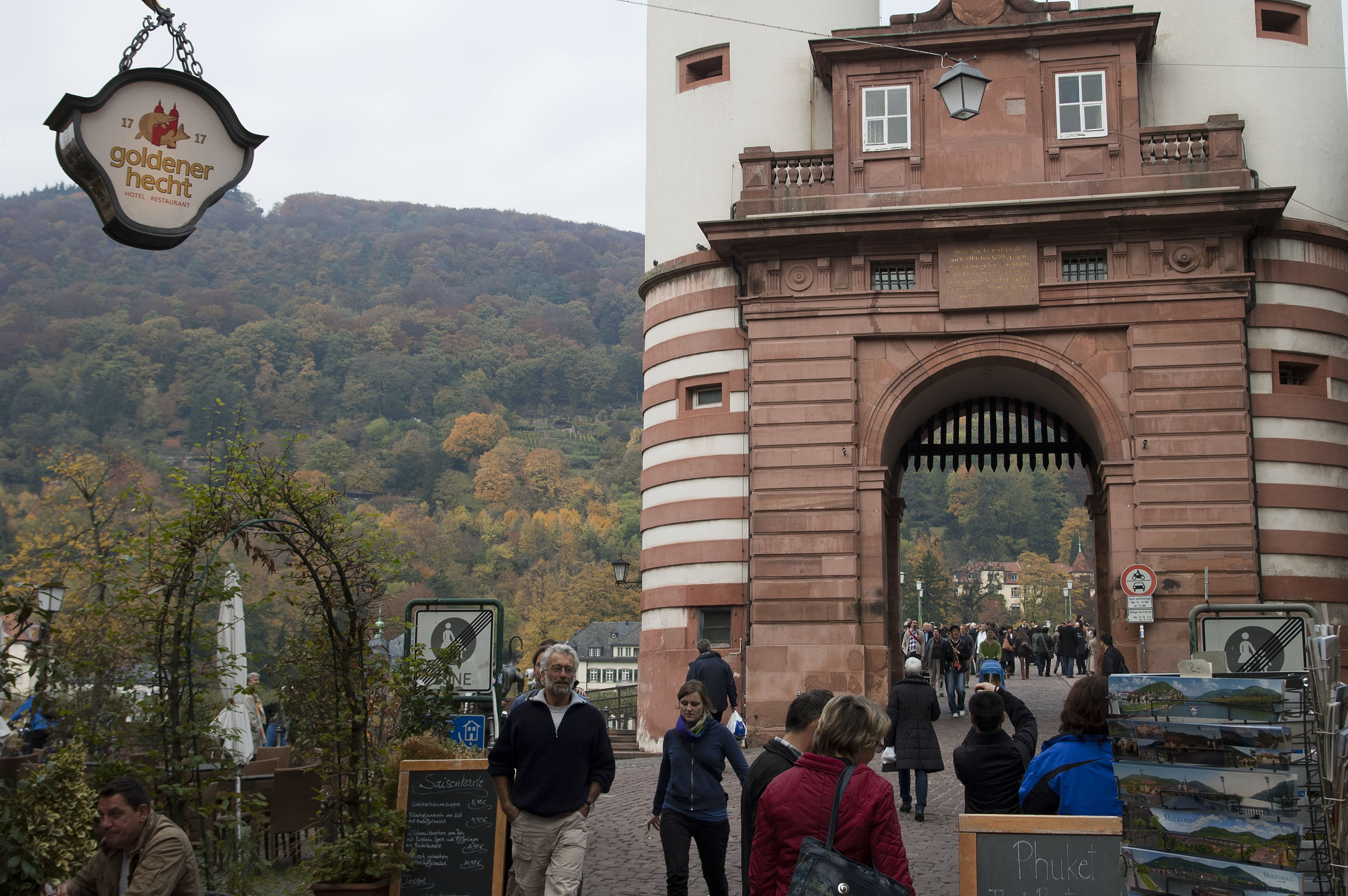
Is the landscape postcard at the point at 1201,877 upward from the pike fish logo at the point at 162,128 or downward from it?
downward

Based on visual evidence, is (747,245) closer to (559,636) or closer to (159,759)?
(159,759)

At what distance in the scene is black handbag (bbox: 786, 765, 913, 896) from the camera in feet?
17.8

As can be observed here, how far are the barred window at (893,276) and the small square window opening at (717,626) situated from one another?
658 centimetres

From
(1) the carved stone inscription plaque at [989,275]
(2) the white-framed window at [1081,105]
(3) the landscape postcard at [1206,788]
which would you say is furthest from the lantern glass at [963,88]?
(3) the landscape postcard at [1206,788]

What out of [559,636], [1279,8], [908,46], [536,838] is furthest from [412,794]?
[559,636]

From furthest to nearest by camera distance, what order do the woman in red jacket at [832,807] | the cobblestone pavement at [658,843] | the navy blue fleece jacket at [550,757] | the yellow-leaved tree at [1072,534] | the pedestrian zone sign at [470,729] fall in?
1. the yellow-leaved tree at [1072,534]
2. the pedestrian zone sign at [470,729]
3. the cobblestone pavement at [658,843]
4. the navy blue fleece jacket at [550,757]
5. the woman in red jacket at [832,807]

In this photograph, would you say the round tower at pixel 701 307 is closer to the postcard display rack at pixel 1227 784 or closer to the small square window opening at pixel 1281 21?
the small square window opening at pixel 1281 21

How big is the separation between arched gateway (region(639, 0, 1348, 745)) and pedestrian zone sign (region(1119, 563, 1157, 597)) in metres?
0.69

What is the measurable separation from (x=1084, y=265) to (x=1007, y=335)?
182cm

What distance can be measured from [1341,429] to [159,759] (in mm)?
20871

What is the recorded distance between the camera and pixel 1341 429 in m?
23.6

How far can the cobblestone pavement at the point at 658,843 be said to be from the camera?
11523 mm

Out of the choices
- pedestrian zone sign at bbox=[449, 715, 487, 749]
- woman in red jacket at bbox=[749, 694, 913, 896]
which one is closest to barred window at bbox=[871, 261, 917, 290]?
pedestrian zone sign at bbox=[449, 715, 487, 749]

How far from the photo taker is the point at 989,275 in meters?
23.8
